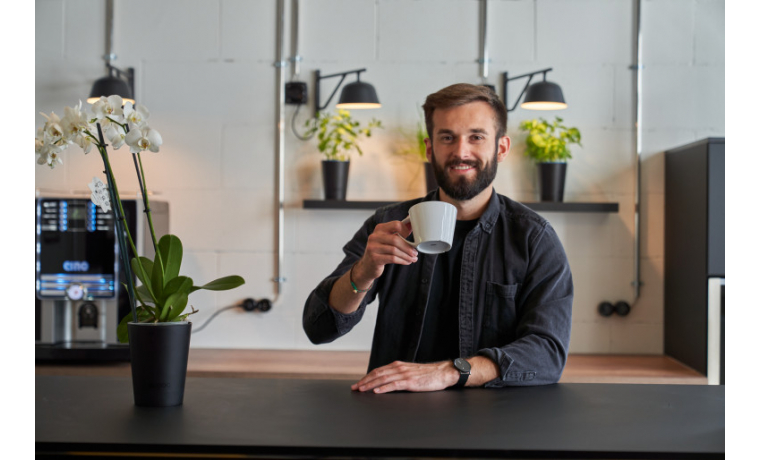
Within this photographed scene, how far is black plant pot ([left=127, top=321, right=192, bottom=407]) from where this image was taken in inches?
41.9

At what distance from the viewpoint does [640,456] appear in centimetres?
86

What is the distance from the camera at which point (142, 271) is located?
3.63 ft

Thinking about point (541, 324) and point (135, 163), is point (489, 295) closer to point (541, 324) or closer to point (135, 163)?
point (541, 324)

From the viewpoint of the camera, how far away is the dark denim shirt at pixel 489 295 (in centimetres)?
153

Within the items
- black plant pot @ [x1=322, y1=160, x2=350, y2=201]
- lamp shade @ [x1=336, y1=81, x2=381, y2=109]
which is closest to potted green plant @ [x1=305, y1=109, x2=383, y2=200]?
black plant pot @ [x1=322, y1=160, x2=350, y2=201]

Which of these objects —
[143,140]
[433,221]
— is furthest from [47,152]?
[433,221]

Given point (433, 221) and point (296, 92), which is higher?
point (296, 92)

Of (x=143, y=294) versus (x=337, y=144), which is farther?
(x=337, y=144)

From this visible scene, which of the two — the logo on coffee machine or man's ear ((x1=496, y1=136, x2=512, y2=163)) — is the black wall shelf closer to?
the logo on coffee machine

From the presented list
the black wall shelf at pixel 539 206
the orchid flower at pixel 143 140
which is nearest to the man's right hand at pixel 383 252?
the orchid flower at pixel 143 140

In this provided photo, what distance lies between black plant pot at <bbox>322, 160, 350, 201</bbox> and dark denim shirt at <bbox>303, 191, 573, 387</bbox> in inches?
37.7

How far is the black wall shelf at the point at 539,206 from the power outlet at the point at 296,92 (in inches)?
16.7

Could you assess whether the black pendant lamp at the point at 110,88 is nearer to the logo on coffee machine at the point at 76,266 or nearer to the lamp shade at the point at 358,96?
the logo on coffee machine at the point at 76,266

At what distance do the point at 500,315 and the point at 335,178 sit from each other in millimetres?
1276
